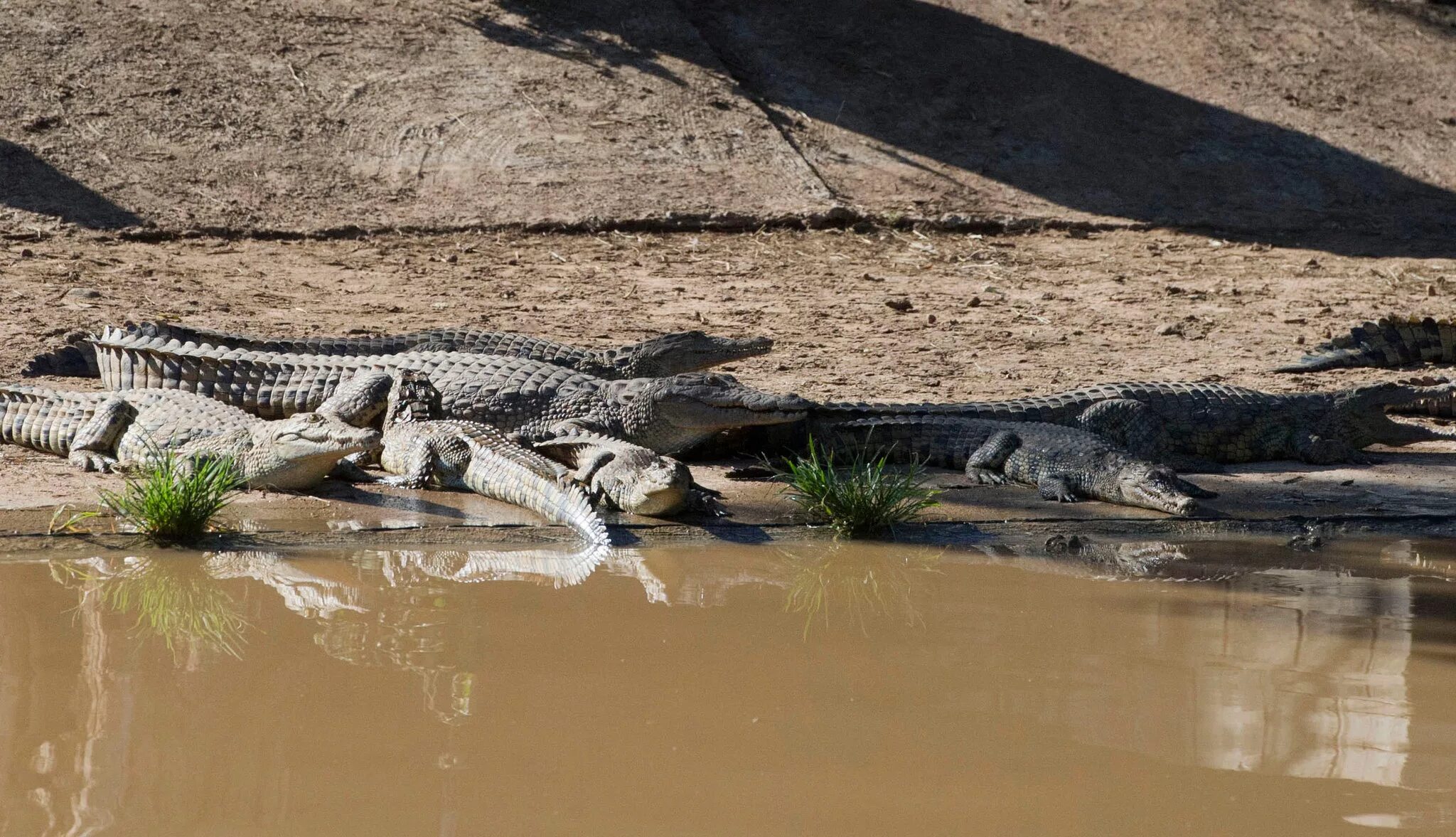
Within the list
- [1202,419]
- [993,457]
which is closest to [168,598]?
[993,457]

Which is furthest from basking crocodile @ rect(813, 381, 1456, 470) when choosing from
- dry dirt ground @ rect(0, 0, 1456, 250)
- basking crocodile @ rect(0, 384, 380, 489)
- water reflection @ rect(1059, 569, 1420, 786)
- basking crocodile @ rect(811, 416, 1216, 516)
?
dry dirt ground @ rect(0, 0, 1456, 250)

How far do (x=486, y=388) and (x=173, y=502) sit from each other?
2039 mm

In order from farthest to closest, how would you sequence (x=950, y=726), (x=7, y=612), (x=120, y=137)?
1. (x=120, y=137)
2. (x=7, y=612)
3. (x=950, y=726)

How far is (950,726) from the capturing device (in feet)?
12.1

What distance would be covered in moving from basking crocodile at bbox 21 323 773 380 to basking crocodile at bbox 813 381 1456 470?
4.38ft

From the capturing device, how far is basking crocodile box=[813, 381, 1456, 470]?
6945 millimetres

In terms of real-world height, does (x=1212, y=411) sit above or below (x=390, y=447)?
above

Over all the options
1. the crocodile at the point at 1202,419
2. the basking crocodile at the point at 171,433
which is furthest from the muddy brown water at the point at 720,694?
the crocodile at the point at 1202,419

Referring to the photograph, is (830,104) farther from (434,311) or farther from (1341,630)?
(1341,630)

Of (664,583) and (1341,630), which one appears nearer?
(1341,630)

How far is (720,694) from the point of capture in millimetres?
3902

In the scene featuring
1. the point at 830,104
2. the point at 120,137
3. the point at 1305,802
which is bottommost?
the point at 1305,802

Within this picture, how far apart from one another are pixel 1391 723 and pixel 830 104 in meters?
11.8

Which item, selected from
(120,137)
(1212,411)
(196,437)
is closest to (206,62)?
(120,137)
